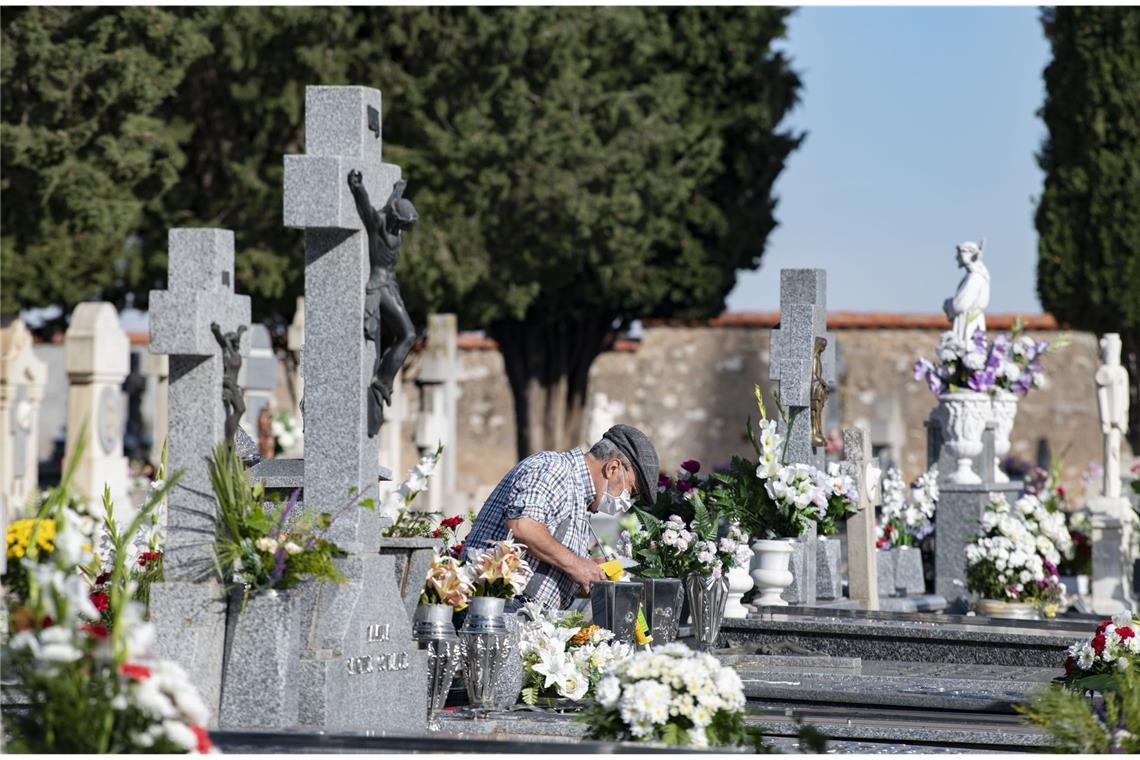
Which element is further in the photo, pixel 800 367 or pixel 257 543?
pixel 800 367

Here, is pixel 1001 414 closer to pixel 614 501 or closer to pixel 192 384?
pixel 614 501

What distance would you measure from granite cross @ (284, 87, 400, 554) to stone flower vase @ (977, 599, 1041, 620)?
679 centimetres

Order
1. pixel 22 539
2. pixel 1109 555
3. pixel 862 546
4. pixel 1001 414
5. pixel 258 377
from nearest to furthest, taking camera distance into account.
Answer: pixel 862 546 < pixel 22 539 < pixel 1001 414 < pixel 1109 555 < pixel 258 377

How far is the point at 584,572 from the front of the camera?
795 cm

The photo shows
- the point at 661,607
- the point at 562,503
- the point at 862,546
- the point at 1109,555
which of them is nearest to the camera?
the point at 562,503

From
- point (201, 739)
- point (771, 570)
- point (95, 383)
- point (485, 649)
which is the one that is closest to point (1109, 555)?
point (771, 570)

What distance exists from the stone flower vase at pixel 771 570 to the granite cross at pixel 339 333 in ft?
14.3

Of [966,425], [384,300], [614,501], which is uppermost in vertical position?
[966,425]

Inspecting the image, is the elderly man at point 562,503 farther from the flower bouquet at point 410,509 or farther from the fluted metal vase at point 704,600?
the fluted metal vase at point 704,600

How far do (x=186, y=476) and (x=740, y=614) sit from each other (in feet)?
14.4

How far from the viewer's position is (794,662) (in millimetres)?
9391

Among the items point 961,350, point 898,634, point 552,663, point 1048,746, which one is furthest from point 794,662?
point 961,350

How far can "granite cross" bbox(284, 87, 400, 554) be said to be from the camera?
7.02 meters

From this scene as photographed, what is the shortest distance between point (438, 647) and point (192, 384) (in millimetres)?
1391
